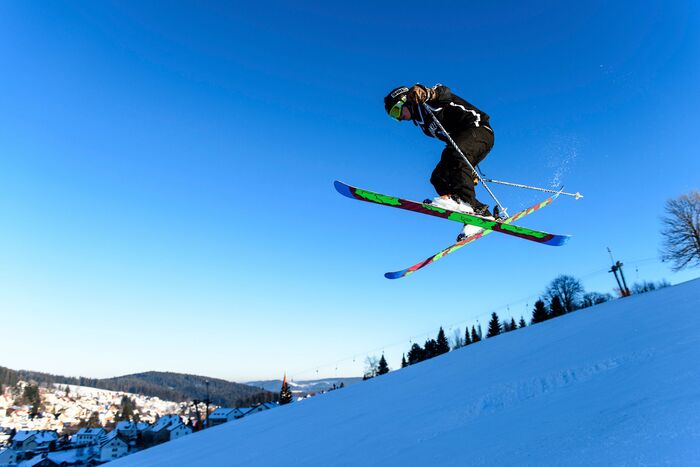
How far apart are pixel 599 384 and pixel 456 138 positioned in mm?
3280

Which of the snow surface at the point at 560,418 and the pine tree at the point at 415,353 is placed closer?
the snow surface at the point at 560,418

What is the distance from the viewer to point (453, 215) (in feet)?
16.6

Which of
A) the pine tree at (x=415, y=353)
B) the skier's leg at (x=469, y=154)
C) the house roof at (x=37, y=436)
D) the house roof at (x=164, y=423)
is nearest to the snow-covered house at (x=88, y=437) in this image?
the house roof at (x=37, y=436)

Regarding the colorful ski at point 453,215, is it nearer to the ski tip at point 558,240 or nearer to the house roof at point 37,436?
the ski tip at point 558,240

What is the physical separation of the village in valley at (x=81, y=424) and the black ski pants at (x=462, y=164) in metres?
48.2

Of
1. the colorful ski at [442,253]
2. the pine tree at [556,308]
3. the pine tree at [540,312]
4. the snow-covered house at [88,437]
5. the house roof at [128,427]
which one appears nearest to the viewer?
the colorful ski at [442,253]

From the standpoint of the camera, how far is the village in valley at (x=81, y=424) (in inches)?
2164

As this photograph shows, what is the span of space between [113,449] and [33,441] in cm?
1583

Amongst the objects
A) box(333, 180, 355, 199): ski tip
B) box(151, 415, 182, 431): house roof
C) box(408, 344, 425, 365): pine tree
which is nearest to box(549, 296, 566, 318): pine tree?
box(408, 344, 425, 365): pine tree

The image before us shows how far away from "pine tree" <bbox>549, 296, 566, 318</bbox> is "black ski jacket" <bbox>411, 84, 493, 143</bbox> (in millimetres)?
47081

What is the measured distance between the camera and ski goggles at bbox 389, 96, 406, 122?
16.2 feet

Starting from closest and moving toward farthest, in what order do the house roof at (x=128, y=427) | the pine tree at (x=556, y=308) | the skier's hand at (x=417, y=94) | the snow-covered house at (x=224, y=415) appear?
the skier's hand at (x=417, y=94)
the pine tree at (x=556, y=308)
the snow-covered house at (x=224, y=415)
the house roof at (x=128, y=427)

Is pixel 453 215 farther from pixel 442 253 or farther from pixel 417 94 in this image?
pixel 417 94

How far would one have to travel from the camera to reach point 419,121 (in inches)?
207
